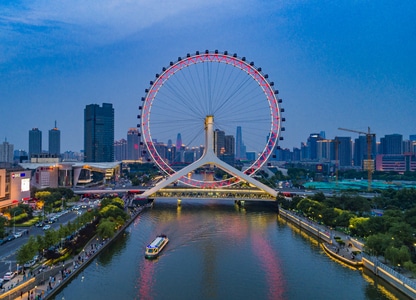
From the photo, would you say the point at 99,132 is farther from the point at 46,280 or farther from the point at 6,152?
the point at 46,280

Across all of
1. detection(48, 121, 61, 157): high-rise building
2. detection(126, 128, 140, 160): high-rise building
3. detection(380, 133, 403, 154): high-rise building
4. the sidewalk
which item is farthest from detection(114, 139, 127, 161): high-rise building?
the sidewalk

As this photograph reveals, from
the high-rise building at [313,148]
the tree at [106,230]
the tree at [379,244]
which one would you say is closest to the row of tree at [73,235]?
the tree at [106,230]

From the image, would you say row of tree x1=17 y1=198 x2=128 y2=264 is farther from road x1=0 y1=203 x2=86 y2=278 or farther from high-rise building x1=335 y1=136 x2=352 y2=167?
high-rise building x1=335 y1=136 x2=352 y2=167

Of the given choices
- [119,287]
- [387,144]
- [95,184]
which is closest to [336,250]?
[119,287]

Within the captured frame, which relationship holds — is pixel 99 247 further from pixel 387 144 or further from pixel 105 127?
pixel 387 144

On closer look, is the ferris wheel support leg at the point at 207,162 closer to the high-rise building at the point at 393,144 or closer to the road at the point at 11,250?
the road at the point at 11,250

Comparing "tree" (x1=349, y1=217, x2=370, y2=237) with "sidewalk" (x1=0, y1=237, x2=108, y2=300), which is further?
"tree" (x1=349, y1=217, x2=370, y2=237)

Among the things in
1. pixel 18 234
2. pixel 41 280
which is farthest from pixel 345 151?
pixel 41 280
